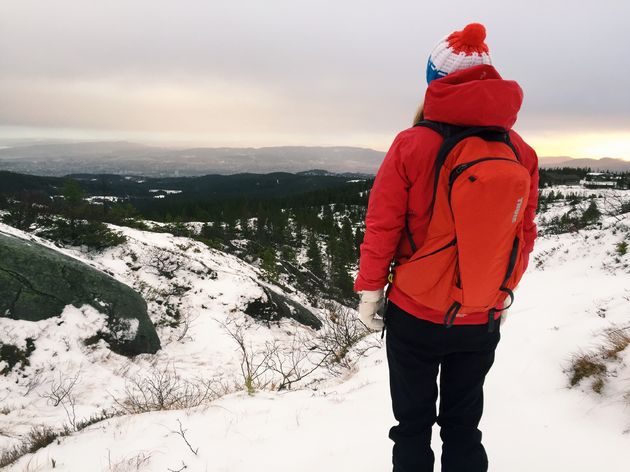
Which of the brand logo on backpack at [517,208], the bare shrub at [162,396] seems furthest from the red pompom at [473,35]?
the bare shrub at [162,396]

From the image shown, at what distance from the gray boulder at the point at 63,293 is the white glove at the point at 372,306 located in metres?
8.18

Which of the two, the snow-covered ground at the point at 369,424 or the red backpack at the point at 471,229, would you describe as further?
the snow-covered ground at the point at 369,424

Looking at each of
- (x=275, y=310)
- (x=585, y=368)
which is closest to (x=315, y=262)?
(x=275, y=310)

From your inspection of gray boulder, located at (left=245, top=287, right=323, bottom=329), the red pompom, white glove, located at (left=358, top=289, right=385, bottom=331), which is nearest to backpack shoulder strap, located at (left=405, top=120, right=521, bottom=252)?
the red pompom

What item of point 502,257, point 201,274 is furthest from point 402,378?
point 201,274

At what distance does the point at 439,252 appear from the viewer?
4.89 feet

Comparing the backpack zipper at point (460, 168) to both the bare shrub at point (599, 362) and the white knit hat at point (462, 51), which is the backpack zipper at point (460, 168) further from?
the bare shrub at point (599, 362)

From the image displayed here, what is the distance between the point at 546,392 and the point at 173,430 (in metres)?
3.33

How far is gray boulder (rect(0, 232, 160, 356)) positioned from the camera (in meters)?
7.09

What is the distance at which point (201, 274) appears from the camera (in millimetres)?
13148

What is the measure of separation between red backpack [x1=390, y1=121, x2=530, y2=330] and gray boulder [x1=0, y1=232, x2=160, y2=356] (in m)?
8.65

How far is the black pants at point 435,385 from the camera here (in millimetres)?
1662

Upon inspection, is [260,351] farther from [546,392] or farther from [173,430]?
[546,392]

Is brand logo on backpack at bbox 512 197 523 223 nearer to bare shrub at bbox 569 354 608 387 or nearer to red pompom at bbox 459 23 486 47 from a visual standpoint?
red pompom at bbox 459 23 486 47
